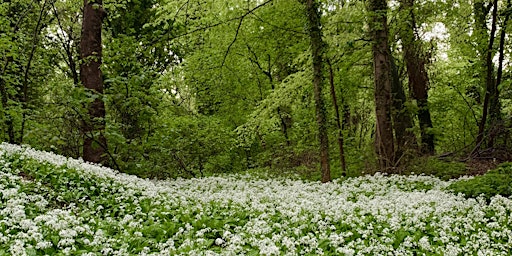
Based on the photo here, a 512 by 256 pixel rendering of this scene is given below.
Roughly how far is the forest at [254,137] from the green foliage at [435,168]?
1.9 inches

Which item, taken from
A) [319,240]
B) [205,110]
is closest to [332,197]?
[319,240]

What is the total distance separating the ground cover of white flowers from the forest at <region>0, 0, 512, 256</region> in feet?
0.11

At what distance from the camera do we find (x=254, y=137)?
1404 cm

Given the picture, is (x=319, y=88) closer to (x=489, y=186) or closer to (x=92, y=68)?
(x=489, y=186)

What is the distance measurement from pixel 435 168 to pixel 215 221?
8.43 meters

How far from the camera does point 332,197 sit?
8508 mm

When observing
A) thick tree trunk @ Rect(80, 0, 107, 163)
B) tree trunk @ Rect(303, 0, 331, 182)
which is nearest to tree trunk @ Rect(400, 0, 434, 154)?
tree trunk @ Rect(303, 0, 331, 182)

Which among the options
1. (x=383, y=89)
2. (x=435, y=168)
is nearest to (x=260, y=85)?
(x=383, y=89)

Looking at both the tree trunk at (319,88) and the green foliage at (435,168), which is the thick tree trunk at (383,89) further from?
the tree trunk at (319,88)

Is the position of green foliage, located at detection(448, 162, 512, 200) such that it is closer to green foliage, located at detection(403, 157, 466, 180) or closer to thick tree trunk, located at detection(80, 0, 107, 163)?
green foliage, located at detection(403, 157, 466, 180)

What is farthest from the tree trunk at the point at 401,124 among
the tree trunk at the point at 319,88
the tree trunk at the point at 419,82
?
the tree trunk at the point at 319,88

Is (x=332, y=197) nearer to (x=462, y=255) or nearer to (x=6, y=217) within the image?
(x=462, y=255)

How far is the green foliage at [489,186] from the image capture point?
7786 mm

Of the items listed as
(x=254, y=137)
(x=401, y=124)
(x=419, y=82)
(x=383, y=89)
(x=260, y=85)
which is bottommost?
(x=254, y=137)
